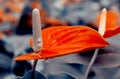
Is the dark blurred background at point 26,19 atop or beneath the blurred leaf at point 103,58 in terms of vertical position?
beneath

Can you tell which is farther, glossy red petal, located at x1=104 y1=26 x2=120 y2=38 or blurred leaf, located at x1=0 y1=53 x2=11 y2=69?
blurred leaf, located at x1=0 y1=53 x2=11 y2=69

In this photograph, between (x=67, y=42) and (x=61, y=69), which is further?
(x=61, y=69)

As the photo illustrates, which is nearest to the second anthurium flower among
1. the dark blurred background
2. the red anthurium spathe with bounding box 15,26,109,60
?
the red anthurium spathe with bounding box 15,26,109,60

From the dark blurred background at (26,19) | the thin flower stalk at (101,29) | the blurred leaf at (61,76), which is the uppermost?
the thin flower stalk at (101,29)

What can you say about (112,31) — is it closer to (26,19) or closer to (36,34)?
(36,34)

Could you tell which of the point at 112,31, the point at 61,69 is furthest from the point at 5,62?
the point at 112,31

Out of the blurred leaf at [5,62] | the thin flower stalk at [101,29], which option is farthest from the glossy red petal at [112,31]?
the blurred leaf at [5,62]

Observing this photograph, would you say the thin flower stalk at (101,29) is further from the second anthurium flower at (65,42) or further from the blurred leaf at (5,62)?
the blurred leaf at (5,62)

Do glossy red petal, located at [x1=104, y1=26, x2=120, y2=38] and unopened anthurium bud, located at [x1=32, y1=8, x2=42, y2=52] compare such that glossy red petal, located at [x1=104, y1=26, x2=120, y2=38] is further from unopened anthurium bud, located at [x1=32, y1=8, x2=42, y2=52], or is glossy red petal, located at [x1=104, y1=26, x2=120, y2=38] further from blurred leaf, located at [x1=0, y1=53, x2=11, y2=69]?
blurred leaf, located at [x1=0, y1=53, x2=11, y2=69]
